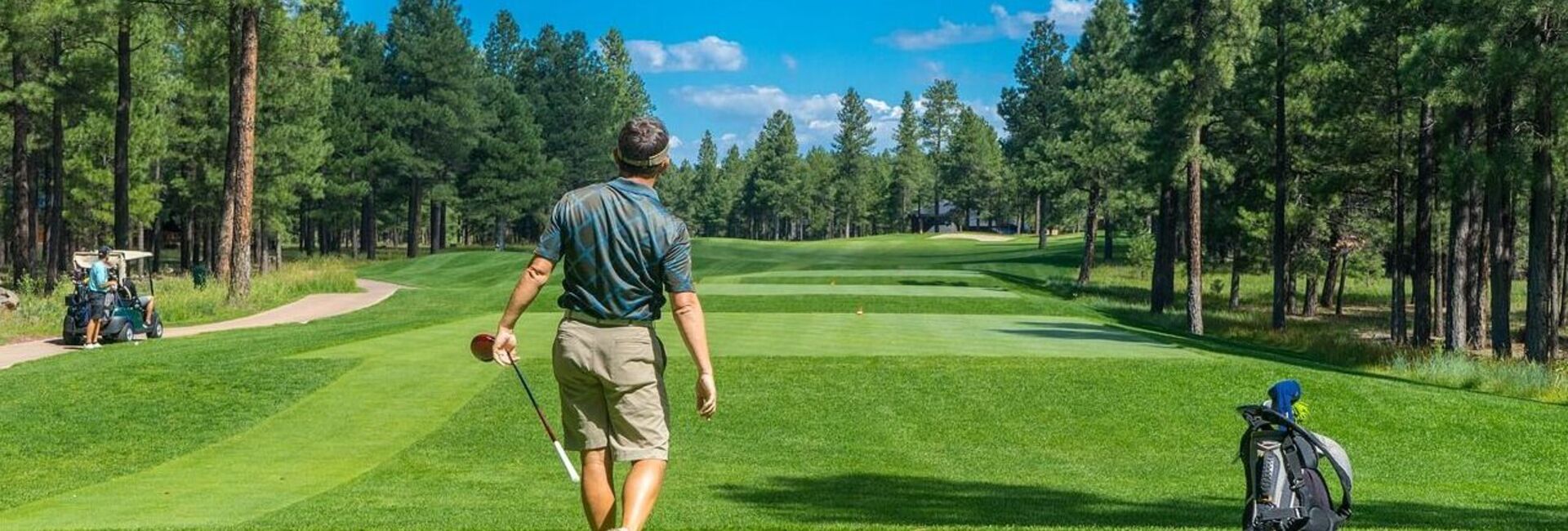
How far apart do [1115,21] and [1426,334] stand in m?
39.5

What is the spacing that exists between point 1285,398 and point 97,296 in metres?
22.3

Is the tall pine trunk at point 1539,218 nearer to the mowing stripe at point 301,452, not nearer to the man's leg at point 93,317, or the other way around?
the mowing stripe at point 301,452

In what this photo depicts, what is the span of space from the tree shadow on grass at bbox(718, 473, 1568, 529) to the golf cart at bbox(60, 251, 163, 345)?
52.9 feet

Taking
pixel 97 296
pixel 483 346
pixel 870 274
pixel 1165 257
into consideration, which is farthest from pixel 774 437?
pixel 870 274

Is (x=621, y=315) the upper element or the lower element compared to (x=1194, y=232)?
lower

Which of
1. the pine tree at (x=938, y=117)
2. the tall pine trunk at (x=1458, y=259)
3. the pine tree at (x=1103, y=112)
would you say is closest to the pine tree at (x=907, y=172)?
the pine tree at (x=938, y=117)

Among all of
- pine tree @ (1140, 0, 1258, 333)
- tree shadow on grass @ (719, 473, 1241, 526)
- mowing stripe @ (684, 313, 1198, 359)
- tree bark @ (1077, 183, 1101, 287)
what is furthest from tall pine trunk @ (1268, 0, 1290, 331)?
tree shadow on grass @ (719, 473, 1241, 526)

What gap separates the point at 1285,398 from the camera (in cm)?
576

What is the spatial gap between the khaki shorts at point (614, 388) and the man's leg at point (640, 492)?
0.17 ft

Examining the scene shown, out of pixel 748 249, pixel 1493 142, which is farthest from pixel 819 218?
pixel 1493 142

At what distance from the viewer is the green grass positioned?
26973 millimetres

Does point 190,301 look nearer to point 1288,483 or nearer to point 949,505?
point 949,505

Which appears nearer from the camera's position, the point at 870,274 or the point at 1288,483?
the point at 1288,483

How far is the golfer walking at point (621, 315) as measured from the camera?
593cm
